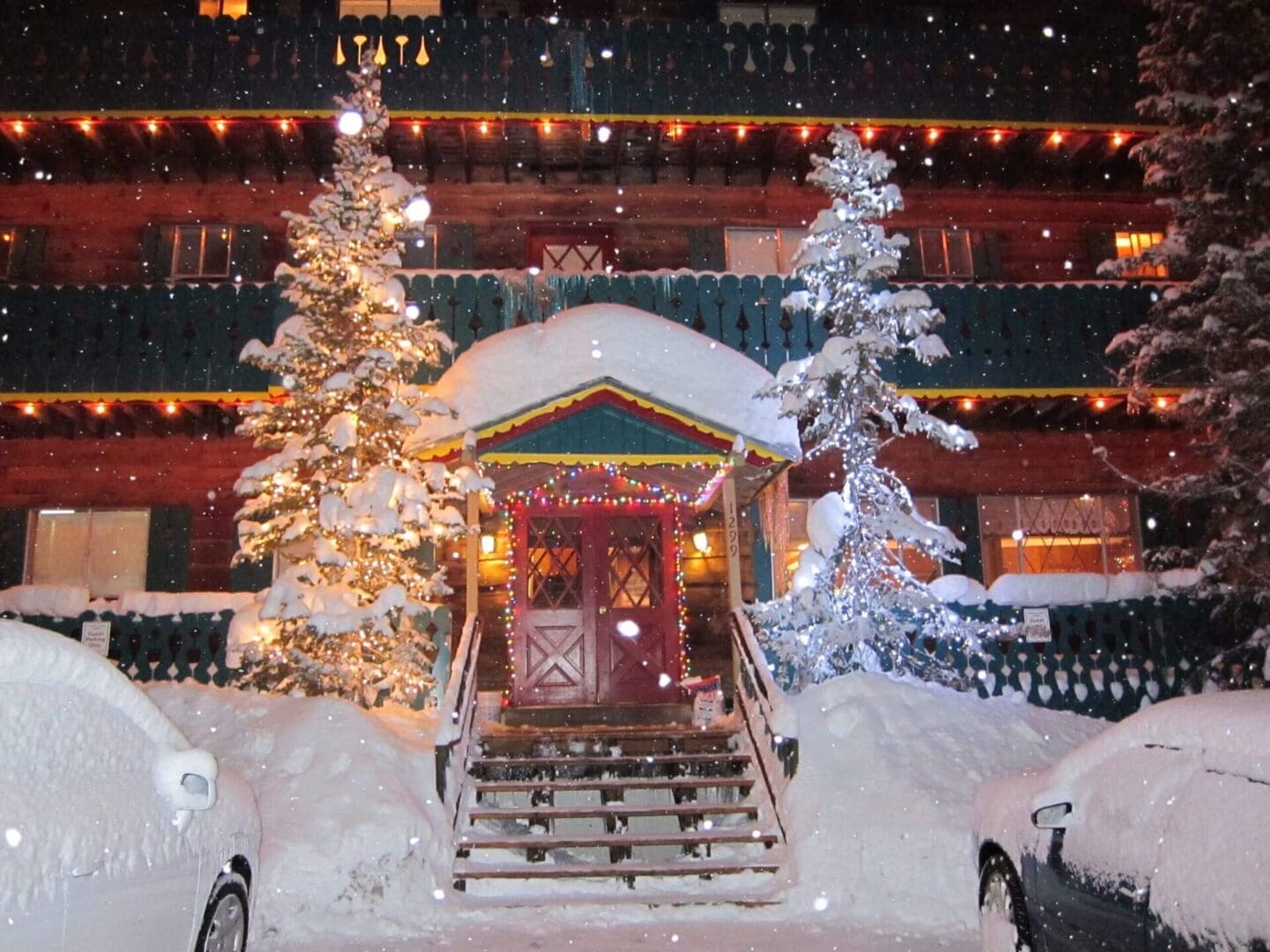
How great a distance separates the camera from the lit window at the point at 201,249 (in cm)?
1669

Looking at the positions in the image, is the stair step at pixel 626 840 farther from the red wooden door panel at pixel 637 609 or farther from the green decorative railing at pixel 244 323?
the green decorative railing at pixel 244 323

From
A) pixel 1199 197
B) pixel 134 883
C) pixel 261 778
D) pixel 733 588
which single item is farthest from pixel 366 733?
pixel 1199 197

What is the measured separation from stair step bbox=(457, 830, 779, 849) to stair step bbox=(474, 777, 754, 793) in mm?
602

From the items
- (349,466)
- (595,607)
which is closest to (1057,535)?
(595,607)

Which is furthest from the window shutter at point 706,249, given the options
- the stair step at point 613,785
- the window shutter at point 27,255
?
the window shutter at point 27,255

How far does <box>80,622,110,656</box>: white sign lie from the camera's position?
1263 cm

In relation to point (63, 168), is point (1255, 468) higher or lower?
lower

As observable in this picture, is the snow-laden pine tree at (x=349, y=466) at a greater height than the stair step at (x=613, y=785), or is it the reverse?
the snow-laden pine tree at (x=349, y=466)

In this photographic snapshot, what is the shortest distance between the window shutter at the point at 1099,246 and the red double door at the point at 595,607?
336 inches

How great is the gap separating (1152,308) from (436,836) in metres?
11.0

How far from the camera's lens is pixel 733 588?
1236cm

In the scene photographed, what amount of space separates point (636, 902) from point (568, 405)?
5.51 m

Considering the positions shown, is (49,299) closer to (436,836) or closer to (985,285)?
(436,836)

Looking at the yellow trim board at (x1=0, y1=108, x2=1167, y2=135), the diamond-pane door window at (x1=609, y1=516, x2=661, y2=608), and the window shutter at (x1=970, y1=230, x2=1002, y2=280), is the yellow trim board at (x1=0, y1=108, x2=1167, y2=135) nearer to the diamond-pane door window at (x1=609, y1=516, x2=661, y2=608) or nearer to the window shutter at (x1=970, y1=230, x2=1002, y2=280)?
the window shutter at (x1=970, y1=230, x2=1002, y2=280)
